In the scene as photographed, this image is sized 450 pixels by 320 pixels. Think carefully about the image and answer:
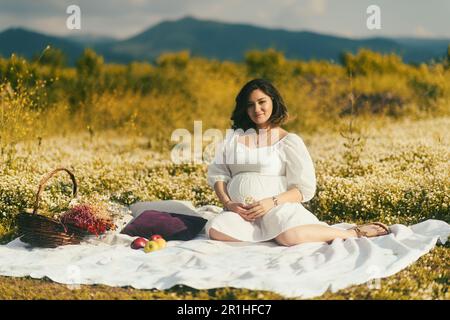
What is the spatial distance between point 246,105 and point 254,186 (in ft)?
2.79

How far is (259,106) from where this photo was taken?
23.3 feet

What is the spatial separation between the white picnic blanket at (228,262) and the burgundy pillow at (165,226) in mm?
174

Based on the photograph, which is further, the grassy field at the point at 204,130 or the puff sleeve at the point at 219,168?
the grassy field at the point at 204,130

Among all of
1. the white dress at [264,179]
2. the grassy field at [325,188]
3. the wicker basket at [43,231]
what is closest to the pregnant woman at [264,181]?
the white dress at [264,179]

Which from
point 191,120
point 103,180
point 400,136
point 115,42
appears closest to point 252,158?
point 103,180

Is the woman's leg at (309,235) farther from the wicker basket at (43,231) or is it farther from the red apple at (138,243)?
the wicker basket at (43,231)

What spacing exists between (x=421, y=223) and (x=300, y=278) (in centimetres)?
239

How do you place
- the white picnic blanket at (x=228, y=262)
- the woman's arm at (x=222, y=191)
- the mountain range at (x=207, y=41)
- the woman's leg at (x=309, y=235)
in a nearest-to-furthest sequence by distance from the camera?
the white picnic blanket at (x=228, y=262) → the woman's leg at (x=309, y=235) → the woman's arm at (x=222, y=191) → the mountain range at (x=207, y=41)

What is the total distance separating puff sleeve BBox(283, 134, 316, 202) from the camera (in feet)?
23.1

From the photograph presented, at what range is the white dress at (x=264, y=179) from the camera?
6.82m

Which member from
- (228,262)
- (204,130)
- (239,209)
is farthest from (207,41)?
(228,262)
